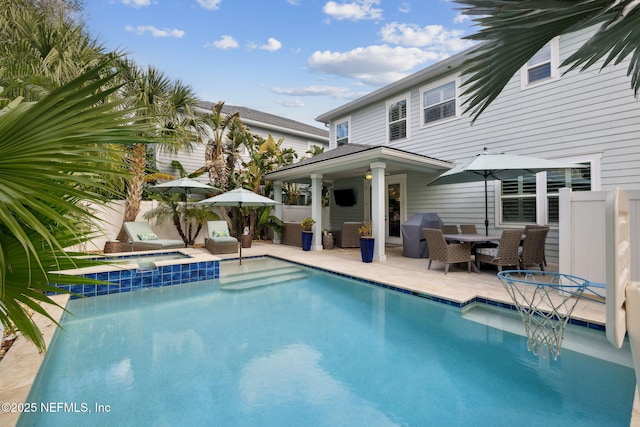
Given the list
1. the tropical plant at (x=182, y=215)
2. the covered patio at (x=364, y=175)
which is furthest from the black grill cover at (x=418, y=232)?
the tropical plant at (x=182, y=215)

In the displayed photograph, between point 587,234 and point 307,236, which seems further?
point 307,236

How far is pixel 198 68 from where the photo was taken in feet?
38.9

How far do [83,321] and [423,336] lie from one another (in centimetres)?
492

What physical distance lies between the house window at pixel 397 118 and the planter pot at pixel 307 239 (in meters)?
4.71

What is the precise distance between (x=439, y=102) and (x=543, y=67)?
2777 millimetres

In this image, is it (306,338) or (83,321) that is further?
(83,321)

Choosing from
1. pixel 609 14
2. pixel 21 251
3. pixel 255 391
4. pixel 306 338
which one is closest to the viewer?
pixel 21 251

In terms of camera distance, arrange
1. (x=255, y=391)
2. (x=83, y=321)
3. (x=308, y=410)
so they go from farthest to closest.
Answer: (x=83, y=321), (x=255, y=391), (x=308, y=410)

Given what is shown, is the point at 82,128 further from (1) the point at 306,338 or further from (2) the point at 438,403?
(1) the point at 306,338

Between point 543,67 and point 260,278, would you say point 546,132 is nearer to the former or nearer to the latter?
point 543,67

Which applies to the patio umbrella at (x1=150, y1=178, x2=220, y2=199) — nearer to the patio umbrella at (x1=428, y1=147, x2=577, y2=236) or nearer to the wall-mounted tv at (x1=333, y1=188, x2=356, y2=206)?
the wall-mounted tv at (x1=333, y1=188, x2=356, y2=206)

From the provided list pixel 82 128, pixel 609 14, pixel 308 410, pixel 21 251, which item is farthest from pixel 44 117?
pixel 609 14

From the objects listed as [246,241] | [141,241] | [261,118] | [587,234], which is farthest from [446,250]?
[261,118]

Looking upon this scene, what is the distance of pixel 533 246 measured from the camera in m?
6.26
